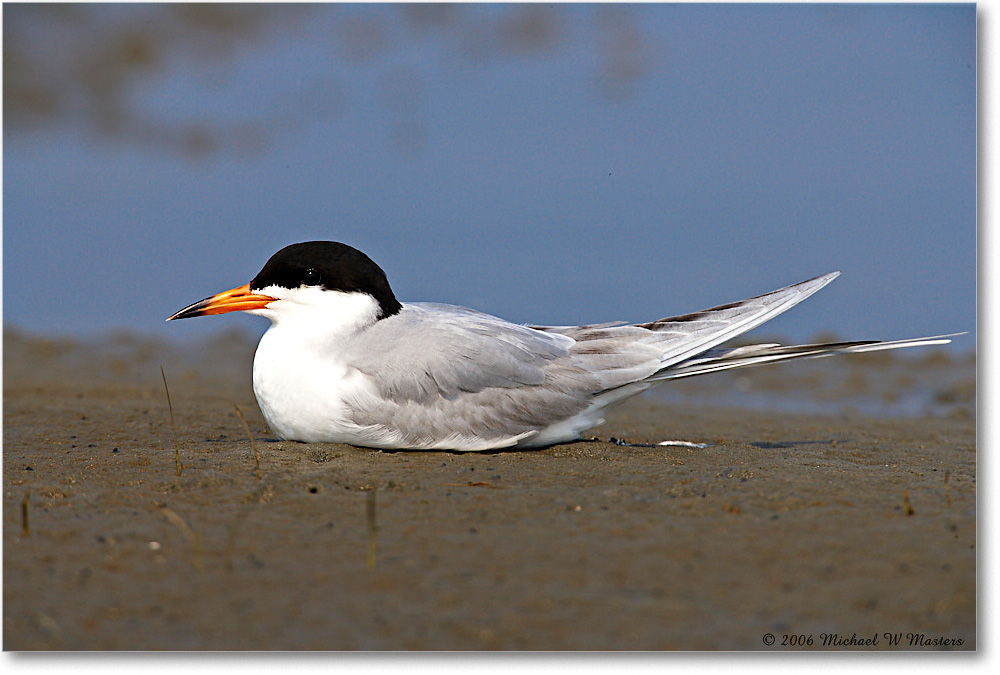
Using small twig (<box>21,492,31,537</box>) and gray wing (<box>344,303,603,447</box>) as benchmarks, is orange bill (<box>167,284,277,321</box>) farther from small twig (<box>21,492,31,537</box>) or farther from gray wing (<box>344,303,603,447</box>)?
small twig (<box>21,492,31,537</box>)

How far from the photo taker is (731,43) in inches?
231

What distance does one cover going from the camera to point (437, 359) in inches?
186

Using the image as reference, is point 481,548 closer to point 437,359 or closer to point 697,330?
point 437,359

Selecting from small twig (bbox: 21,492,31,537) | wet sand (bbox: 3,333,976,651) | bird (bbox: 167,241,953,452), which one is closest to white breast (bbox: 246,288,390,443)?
bird (bbox: 167,241,953,452)

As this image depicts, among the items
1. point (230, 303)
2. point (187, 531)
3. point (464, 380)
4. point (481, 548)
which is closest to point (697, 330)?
point (464, 380)

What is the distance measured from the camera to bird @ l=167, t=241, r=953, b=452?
4648 millimetres

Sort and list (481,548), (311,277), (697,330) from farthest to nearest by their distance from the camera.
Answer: (697,330), (311,277), (481,548)

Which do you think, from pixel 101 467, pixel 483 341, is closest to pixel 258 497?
pixel 101 467

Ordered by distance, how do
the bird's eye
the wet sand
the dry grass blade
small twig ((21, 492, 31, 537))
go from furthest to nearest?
the bird's eye
small twig ((21, 492, 31, 537))
the dry grass blade
the wet sand

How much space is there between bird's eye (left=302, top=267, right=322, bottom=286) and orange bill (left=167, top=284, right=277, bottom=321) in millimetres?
188

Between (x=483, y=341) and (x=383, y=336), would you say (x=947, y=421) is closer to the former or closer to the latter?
(x=483, y=341)

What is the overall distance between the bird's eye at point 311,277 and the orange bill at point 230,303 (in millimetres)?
188

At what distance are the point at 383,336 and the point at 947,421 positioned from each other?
158 inches

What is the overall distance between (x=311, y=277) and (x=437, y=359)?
747mm
